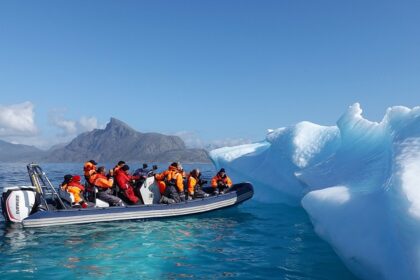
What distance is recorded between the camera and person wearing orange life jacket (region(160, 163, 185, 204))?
1338cm

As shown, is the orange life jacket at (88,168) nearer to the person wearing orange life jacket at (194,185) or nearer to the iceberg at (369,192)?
the person wearing orange life jacket at (194,185)

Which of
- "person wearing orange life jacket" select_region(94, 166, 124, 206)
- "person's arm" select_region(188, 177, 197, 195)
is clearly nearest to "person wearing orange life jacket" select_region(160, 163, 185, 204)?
"person's arm" select_region(188, 177, 197, 195)

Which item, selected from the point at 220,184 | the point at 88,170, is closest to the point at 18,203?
the point at 88,170

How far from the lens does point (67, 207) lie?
39.0 ft

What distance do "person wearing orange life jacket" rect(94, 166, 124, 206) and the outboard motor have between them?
2021 mm

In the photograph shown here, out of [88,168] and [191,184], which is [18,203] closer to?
[88,168]

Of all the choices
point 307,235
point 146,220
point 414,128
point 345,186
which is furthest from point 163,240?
point 414,128

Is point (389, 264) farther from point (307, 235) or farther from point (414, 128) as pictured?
point (307, 235)

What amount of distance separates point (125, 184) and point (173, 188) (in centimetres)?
174

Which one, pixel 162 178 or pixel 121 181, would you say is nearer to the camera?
pixel 121 181

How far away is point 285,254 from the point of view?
8734mm

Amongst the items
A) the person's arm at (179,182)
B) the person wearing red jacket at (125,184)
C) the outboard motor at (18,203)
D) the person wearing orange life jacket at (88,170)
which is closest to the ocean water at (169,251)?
the outboard motor at (18,203)

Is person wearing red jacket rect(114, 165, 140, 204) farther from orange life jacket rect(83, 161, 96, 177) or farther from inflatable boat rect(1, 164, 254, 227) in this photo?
orange life jacket rect(83, 161, 96, 177)

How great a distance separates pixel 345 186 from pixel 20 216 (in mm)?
9314
